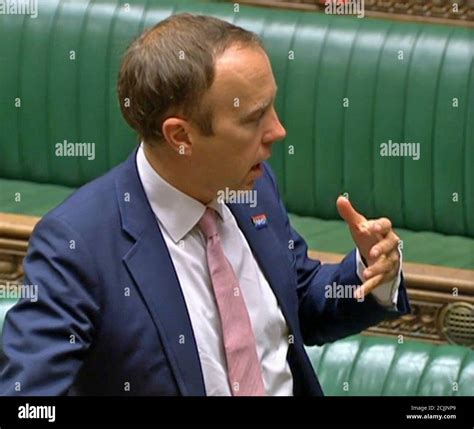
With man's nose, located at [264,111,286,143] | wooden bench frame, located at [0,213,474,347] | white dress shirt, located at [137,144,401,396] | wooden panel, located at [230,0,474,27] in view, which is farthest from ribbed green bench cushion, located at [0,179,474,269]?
man's nose, located at [264,111,286,143]

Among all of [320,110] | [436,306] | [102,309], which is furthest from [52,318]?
[320,110]

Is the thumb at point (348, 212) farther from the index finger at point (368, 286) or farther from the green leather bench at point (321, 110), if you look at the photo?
the green leather bench at point (321, 110)

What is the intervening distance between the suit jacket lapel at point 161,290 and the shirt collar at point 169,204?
2cm

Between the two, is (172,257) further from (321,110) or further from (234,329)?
(321,110)

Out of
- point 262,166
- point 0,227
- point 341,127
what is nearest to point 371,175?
point 341,127

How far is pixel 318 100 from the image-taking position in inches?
173

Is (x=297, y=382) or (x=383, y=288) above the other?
(x=383, y=288)

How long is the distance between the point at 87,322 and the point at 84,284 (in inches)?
2.2

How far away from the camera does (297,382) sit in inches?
85.3

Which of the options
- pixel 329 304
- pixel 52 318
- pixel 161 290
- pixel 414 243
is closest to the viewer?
pixel 52 318

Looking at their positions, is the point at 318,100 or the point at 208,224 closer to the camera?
the point at 208,224

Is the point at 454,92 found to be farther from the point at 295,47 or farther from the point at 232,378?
the point at 232,378

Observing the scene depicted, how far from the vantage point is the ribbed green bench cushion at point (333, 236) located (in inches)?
164

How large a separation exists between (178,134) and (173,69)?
91 mm
